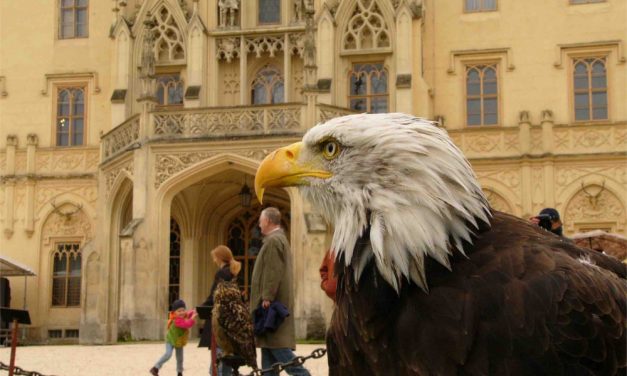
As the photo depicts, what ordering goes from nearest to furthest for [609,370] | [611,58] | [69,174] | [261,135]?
[609,370]
[261,135]
[611,58]
[69,174]

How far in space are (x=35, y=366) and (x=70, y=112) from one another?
14.6 m

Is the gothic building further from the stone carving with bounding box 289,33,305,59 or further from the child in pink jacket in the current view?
the child in pink jacket

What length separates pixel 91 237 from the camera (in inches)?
1059

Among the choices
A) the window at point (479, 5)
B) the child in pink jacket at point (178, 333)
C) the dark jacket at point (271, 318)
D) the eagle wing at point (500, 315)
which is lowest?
the child in pink jacket at point (178, 333)

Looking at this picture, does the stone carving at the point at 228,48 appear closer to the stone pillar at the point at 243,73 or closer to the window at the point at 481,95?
the stone pillar at the point at 243,73

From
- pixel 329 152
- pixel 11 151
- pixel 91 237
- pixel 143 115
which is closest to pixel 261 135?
pixel 143 115

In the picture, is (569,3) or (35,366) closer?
(35,366)

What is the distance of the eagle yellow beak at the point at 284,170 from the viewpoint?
11.5 ft

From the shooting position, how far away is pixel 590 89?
83.4 ft

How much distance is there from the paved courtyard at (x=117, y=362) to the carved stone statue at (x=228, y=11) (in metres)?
9.73

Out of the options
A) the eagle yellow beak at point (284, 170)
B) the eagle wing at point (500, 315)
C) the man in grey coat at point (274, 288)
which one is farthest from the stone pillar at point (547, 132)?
the eagle wing at point (500, 315)

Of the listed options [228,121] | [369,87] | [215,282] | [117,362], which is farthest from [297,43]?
[215,282]

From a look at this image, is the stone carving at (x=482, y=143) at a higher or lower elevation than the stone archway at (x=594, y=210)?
higher

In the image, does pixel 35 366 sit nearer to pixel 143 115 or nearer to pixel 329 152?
pixel 143 115
